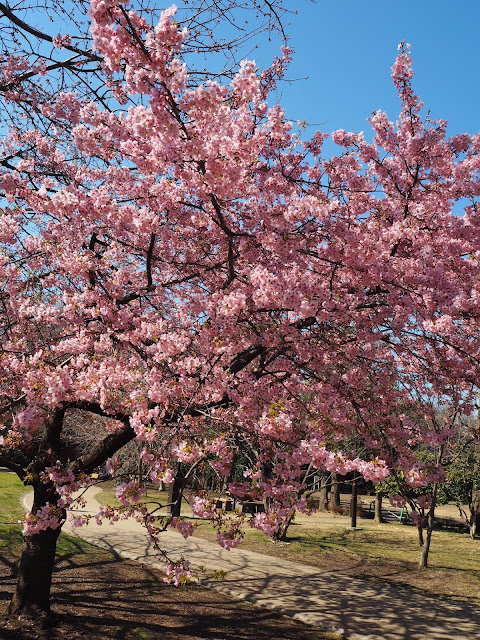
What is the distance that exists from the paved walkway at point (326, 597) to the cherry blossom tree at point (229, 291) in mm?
2963

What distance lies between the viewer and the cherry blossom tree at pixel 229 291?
15.7 feet

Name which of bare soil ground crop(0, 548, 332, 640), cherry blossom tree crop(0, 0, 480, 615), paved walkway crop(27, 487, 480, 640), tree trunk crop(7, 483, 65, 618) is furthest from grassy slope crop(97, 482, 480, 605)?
cherry blossom tree crop(0, 0, 480, 615)

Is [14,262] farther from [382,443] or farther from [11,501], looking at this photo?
[11,501]

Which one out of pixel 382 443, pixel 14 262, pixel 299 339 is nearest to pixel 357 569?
pixel 382 443

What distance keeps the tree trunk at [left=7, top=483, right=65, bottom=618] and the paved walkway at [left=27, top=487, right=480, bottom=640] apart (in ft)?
10.9

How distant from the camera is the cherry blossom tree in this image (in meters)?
4.78

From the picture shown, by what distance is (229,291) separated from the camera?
5.80 metres

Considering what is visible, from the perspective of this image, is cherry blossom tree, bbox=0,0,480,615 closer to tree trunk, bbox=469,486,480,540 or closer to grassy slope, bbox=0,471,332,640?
grassy slope, bbox=0,471,332,640

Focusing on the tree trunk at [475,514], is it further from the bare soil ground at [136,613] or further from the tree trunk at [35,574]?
the tree trunk at [35,574]

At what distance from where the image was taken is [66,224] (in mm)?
5805

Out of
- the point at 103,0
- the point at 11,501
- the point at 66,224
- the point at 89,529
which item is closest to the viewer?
the point at 103,0

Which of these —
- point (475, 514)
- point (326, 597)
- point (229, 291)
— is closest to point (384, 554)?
point (326, 597)

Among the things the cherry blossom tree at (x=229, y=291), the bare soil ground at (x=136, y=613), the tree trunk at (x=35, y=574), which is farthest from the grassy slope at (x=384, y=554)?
the cherry blossom tree at (x=229, y=291)

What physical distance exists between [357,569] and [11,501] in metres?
10.2
